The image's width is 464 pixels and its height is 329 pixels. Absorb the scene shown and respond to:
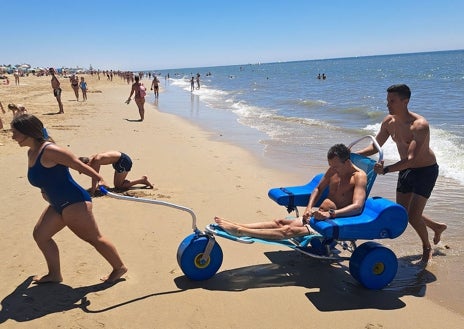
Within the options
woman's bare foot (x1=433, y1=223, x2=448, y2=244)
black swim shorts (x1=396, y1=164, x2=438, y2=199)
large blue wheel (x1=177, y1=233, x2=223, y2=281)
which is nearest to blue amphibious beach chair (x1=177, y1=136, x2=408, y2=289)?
large blue wheel (x1=177, y1=233, x2=223, y2=281)

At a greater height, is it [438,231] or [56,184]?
[56,184]

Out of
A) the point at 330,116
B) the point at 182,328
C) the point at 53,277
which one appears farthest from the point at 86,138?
the point at 330,116

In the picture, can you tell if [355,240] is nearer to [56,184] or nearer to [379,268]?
[379,268]

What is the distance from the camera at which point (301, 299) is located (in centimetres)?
372

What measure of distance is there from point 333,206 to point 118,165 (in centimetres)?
356

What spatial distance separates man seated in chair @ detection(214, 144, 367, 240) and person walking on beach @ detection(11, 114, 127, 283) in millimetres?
1204

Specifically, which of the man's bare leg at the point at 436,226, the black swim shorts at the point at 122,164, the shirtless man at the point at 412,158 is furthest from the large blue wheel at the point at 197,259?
the black swim shorts at the point at 122,164

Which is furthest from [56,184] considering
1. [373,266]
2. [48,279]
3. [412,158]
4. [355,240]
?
[412,158]

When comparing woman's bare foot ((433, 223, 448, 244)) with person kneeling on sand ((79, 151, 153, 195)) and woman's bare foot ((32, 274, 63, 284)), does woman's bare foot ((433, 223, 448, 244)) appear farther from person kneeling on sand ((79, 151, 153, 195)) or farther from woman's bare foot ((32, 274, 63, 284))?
person kneeling on sand ((79, 151, 153, 195))

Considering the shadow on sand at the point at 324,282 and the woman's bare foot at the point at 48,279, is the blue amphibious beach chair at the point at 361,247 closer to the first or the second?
the shadow on sand at the point at 324,282

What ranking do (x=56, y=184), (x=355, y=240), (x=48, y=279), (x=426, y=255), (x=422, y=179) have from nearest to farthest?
(x=56, y=184), (x=48, y=279), (x=355, y=240), (x=422, y=179), (x=426, y=255)

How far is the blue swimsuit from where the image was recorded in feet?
11.3

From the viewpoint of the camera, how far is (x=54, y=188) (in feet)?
11.5

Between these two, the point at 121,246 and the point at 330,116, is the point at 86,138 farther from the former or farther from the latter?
the point at 330,116
